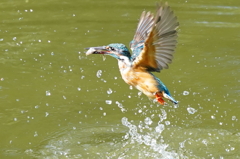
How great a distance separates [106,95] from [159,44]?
2.05 meters

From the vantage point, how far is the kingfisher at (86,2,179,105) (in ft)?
13.3

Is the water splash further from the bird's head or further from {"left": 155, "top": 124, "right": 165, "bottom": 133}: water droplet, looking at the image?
the bird's head

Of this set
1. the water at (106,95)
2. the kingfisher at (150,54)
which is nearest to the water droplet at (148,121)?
the water at (106,95)

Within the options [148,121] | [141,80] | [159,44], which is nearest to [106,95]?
[148,121]

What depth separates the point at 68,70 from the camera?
6.74m

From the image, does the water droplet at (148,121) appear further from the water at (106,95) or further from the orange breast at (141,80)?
the orange breast at (141,80)

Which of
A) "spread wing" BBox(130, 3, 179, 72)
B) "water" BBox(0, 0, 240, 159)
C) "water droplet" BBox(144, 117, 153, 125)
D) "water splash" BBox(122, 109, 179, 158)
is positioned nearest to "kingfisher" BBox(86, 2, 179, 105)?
"spread wing" BBox(130, 3, 179, 72)

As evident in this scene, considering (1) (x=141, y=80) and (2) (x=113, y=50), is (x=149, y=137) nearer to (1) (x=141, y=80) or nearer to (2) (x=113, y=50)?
(1) (x=141, y=80)

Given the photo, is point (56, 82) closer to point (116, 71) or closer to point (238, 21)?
point (116, 71)

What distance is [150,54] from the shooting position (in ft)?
13.9

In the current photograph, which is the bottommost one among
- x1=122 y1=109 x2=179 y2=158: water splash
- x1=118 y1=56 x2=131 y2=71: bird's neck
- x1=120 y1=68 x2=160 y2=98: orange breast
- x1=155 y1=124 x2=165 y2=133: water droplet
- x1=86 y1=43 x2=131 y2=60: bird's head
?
x1=122 y1=109 x2=179 y2=158: water splash

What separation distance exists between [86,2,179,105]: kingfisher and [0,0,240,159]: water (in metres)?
1.05

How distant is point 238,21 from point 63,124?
13.1ft

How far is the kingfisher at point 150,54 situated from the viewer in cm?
404
